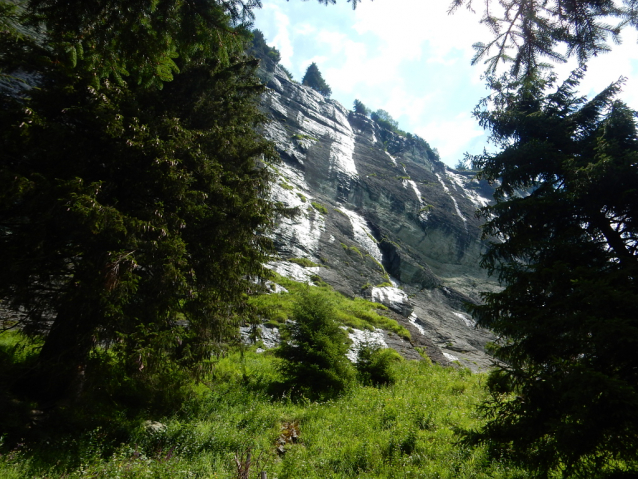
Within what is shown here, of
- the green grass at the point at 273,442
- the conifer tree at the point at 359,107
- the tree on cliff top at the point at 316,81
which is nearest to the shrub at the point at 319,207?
the green grass at the point at 273,442

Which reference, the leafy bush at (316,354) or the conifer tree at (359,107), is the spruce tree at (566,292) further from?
the conifer tree at (359,107)

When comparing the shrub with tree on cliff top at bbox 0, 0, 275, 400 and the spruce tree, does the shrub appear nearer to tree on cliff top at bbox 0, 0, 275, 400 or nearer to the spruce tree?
the spruce tree

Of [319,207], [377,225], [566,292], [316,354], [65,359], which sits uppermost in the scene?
[377,225]

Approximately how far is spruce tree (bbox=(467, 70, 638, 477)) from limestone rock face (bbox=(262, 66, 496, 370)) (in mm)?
10227

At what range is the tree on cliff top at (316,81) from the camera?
257 feet

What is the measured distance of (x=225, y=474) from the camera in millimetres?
4824

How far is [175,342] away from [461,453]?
18.7ft

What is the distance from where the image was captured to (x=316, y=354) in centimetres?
967

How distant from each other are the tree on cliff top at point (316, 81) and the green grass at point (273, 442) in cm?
8054

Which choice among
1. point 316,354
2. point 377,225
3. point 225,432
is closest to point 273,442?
point 225,432

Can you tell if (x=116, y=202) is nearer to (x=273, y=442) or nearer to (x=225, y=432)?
(x=225, y=432)

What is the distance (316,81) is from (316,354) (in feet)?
265

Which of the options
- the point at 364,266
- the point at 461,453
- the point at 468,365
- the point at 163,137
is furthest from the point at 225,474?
the point at 364,266

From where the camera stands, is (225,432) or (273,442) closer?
(225,432)
